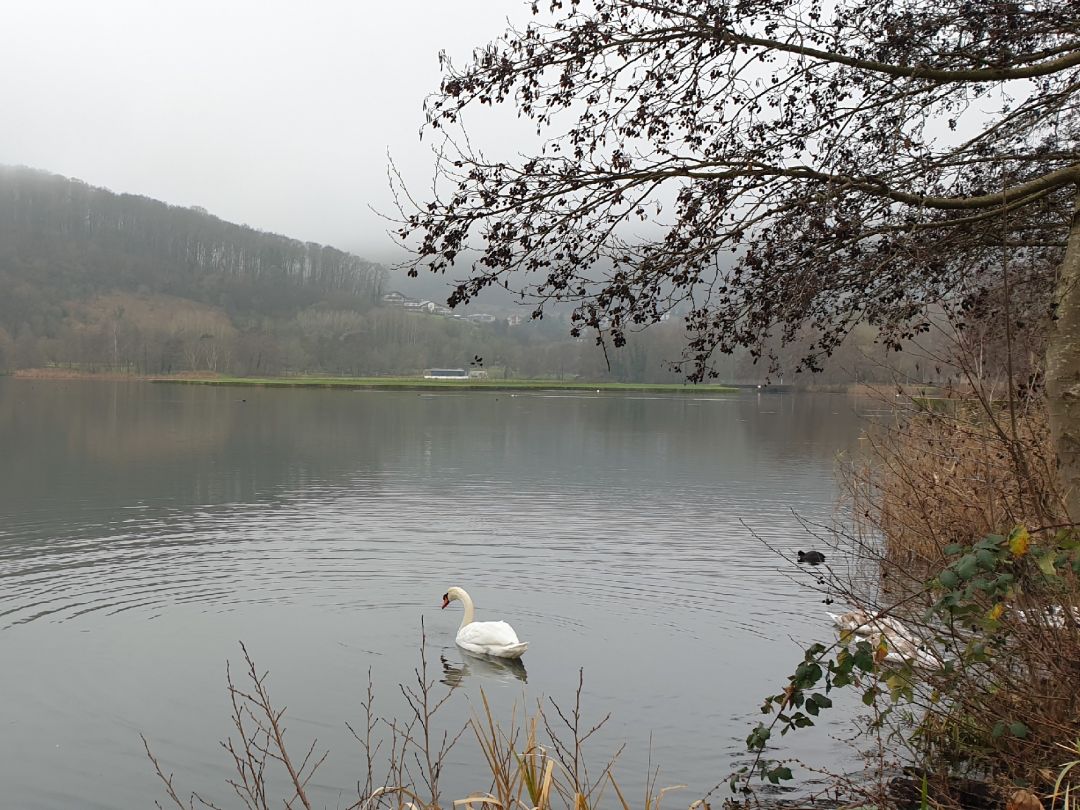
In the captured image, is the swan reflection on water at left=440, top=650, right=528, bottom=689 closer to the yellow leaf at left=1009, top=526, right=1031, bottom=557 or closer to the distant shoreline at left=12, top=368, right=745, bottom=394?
the yellow leaf at left=1009, top=526, right=1031, bottom=557

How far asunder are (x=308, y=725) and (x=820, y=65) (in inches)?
306

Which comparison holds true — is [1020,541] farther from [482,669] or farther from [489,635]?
[489,635]

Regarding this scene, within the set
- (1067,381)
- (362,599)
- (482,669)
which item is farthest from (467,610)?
(1067,381)

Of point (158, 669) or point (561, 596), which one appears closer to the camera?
point (158, 669)

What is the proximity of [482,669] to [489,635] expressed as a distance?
0.46m

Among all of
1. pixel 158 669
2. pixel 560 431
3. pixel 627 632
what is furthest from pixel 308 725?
pixel 560 431

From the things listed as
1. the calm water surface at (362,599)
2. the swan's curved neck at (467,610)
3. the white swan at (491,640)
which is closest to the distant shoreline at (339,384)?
the calm water surface at (362,599)

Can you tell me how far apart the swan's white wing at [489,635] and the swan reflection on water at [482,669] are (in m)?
0.17

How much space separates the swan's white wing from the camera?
12.5m

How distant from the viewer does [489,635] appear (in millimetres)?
12641

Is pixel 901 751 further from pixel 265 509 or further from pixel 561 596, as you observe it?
pixel 265 509

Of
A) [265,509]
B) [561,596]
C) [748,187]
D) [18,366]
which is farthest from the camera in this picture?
[18,366]

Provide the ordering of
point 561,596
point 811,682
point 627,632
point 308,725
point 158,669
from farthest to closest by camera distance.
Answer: point 561,596 → point 627,632 → point 158,669 → point 308,725 → point 811,682

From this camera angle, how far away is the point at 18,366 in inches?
6373
